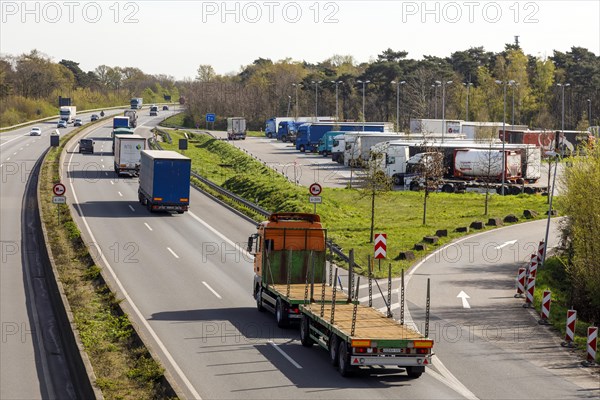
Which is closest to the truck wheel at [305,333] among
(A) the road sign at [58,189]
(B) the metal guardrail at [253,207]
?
(B) the metal guardrail at [253,207]

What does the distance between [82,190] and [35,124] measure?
108 m

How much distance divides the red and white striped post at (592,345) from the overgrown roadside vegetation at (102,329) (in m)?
11.1

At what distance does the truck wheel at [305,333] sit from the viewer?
25.1 meters

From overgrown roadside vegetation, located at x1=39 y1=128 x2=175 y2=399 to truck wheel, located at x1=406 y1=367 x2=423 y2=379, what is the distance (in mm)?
5660

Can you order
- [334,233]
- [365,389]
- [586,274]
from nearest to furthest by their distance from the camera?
[365,389] → [586,274] → [334,233]

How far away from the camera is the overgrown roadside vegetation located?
2102cm

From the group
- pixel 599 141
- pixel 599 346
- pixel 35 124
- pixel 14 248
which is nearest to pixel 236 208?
pixel 14 248

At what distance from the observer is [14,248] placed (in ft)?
148

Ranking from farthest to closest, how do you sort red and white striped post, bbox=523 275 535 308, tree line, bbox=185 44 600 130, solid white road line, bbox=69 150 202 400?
tree line, bbox=185 44 600 130 → red and white striped post, bbox=523 275 535 308 → solid white road line, bbox=69 150 202 400

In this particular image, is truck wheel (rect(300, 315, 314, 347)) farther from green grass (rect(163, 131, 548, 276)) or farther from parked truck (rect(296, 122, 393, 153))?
parked truck (rect(296, 122, 393, 153))

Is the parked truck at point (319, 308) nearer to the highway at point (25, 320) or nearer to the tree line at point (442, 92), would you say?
the highway at point (25, 320)

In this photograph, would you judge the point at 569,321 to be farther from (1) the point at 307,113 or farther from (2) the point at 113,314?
(1) the point at 307,113

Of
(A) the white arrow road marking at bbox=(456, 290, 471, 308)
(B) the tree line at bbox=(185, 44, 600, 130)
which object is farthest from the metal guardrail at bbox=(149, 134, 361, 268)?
(B) the tree line at bbox=(185, 44, 600, 130)

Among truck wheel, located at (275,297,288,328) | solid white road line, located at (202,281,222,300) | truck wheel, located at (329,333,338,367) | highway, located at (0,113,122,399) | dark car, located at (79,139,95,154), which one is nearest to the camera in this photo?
truck wheel, located at (329,333,338,367)
